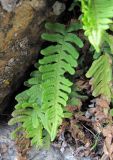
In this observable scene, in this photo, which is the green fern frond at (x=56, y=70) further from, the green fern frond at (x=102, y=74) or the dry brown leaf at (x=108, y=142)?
the dry brown leaf at (x=108, y=142)

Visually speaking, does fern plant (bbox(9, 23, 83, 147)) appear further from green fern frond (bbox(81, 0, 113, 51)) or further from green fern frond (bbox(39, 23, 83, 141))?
green fern frond (bbox(81, 0, 113, 51))

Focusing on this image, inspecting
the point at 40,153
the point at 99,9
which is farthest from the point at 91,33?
the point at 40,153

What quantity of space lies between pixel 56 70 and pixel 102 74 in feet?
1.15

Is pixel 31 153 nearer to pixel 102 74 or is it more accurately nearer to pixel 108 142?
pixel 108 142

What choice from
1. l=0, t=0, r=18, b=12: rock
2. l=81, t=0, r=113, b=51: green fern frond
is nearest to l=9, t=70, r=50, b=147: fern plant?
l=0, t=0, r=18, b=12: rock

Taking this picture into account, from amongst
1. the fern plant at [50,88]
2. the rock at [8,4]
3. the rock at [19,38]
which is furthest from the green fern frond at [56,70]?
the rock at [8,4]

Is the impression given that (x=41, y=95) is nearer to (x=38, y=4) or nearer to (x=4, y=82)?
(x=4, y=82)

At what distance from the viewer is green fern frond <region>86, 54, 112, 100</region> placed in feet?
8.66

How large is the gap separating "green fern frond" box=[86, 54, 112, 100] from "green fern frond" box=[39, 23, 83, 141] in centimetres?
16

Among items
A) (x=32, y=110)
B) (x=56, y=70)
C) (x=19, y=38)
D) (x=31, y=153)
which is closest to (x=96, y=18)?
(x=56, y=70)

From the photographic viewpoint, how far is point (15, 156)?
9.89ft

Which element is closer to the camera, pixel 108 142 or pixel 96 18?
pixel 96 18

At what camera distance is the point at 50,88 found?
101 inches

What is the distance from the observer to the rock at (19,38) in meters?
2.56
